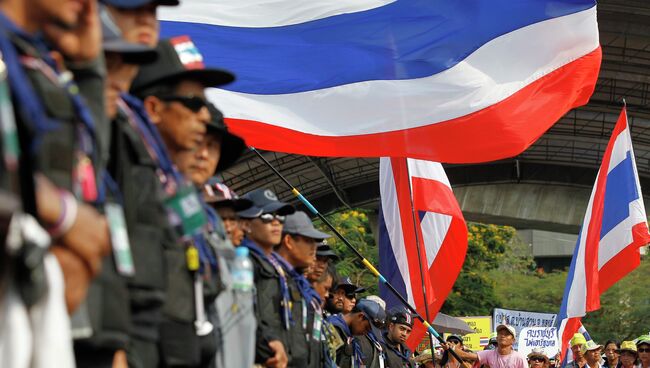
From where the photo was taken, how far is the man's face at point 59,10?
269 cm

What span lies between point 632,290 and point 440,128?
3414 centimetres

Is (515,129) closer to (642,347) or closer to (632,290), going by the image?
(642,347)

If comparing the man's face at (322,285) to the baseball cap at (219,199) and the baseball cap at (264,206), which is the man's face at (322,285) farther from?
the baseball cap at (219,199)

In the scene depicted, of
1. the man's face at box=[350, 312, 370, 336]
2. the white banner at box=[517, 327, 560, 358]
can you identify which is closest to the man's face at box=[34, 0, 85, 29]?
the man's face at box=[350, 312, 370, 336]

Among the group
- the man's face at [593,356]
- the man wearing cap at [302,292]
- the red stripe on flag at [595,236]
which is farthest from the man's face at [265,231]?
the man's face at [593,356]

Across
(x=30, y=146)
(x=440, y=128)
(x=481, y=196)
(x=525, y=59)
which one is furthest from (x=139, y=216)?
(x=481, y=196)

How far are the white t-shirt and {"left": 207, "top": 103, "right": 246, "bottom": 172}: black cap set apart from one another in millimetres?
7997

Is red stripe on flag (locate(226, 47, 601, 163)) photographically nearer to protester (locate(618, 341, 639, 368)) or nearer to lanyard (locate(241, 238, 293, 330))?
lanyard (locate(241, 238, 293, 330))

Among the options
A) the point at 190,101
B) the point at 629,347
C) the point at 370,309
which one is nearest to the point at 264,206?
the point at 190,101

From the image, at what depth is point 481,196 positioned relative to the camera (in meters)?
40.2

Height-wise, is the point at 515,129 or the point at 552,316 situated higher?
the point at 515,129

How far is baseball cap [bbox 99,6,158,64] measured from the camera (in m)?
3.41

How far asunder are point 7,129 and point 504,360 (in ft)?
34.2

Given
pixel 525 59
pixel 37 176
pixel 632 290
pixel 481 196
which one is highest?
pixel 525 59
